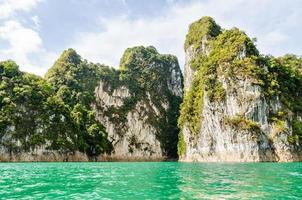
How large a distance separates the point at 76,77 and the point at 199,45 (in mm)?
35680

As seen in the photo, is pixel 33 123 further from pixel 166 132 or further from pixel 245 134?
pixel 166 132

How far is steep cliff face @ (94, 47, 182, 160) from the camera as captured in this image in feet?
359

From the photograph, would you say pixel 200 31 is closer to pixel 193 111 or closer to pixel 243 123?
pixel 193 111

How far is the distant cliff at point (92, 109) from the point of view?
74250 mm

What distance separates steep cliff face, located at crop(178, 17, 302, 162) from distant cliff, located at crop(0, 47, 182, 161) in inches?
933

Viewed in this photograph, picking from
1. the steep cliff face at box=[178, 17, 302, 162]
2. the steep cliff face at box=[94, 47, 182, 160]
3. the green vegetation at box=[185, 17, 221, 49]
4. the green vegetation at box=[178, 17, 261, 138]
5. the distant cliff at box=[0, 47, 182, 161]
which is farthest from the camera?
the steep cliff face at box=[94, 47, 182, 160]

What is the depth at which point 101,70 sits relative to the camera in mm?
114500

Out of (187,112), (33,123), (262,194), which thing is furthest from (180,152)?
(262,194)

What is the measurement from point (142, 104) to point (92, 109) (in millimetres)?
16521

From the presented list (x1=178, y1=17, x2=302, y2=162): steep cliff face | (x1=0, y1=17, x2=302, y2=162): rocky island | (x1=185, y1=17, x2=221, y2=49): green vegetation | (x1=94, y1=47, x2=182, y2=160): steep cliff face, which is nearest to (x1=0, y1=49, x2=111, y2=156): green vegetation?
(x1=0, y1=17, x2=302, y2=162): rocky island

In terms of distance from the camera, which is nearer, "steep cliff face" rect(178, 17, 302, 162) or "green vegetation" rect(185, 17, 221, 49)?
"steep cliff face" rect(178, 17, 302, 162)

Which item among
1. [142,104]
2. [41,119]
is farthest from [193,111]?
[142,104]

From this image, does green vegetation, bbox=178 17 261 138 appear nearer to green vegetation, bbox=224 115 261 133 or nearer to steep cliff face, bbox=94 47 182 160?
green vegetation, bbox=224 115 261 133

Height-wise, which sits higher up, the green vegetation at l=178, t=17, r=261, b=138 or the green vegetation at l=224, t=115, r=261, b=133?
the green vegetation at l=178, t=17, r=261, b=138
